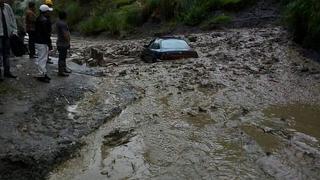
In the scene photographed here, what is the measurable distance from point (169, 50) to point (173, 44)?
18.1 inches

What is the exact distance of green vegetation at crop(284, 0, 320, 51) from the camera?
57.2 feet

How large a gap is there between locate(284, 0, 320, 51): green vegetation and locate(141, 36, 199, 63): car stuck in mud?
3908 mm

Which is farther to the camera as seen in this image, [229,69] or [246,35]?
[246,35]

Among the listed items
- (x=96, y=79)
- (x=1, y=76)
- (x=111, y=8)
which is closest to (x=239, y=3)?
(x=111, y=8)

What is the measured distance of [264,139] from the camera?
9266mm

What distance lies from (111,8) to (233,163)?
116ft

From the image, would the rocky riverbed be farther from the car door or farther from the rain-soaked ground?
the car door

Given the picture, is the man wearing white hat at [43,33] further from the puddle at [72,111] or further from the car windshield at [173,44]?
the car windshield at [173,44]

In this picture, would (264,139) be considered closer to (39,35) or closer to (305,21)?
(39,35)

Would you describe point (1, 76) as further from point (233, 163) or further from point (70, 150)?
Result: point (233, 163)

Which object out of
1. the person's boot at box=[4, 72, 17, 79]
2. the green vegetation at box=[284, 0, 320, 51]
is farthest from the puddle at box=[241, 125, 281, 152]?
the green vegetation at box=[284, 0, 320, 51]

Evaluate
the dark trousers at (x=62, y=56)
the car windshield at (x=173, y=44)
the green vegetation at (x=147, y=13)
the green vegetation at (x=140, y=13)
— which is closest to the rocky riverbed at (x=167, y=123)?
the dark trousers at (x=62, y=56)

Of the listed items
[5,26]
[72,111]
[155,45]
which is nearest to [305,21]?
[155,45]

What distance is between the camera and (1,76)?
12445 mm
